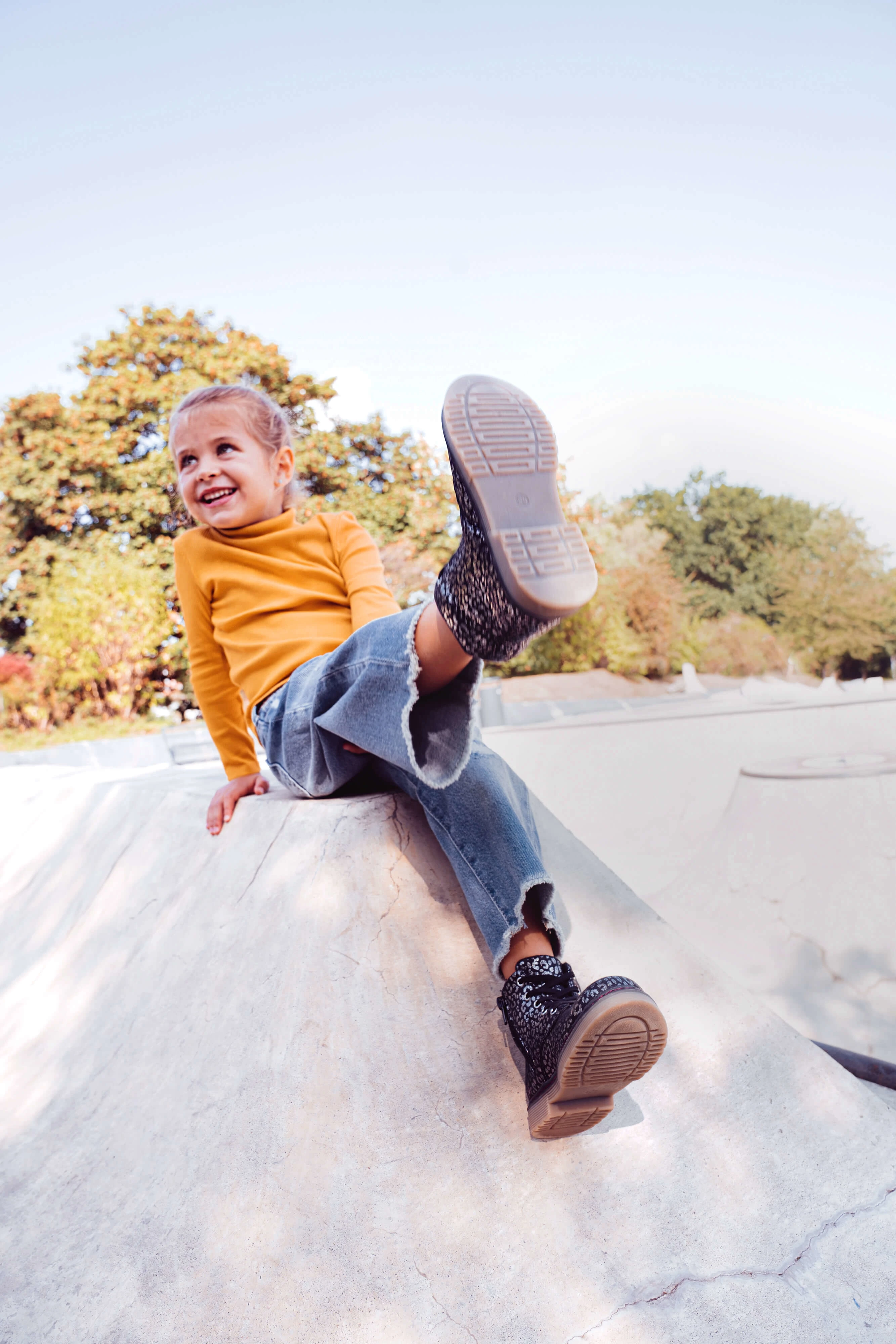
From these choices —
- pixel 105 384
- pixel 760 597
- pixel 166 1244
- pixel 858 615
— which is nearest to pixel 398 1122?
pixel 166 1244

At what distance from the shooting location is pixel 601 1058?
127 cm

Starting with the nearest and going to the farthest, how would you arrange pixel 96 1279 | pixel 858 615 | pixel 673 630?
1. pixel 96 1279
2. pixel 673 630
3. pixel 858 615

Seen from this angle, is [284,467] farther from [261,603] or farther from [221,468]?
[261,603]

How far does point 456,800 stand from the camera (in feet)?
5.59

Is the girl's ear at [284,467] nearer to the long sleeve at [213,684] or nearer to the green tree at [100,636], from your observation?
the long sleeve at [213,684]

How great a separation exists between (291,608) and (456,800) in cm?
78

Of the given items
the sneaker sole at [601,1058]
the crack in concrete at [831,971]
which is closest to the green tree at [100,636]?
the crack in concrete at [831,971]

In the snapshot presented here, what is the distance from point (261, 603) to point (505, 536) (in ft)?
3.94

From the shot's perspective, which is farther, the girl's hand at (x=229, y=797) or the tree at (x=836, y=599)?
the tree at (x=836, y=599)

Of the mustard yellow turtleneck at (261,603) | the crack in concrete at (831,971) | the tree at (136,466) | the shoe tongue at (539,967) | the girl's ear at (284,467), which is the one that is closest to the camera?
the shoe tongue at (539,967)

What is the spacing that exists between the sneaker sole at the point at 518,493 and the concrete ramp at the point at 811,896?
2205 millimetres

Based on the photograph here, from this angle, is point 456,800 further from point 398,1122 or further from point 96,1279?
point 96,1279

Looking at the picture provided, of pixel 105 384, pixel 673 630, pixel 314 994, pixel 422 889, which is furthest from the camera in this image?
pixel 673 630

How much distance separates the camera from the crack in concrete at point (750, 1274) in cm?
126
